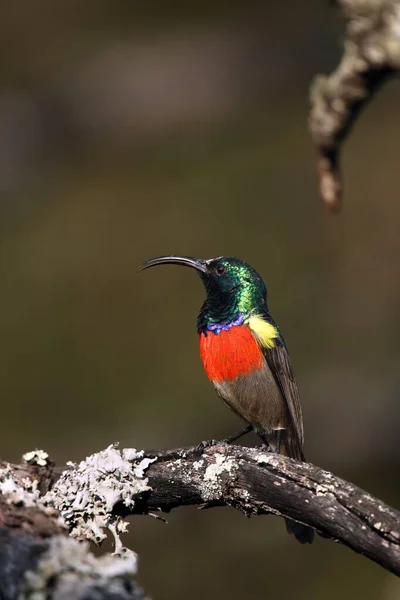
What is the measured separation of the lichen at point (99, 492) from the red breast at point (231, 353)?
1173mm

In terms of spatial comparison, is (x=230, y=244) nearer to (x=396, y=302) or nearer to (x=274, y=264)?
(x=274, y=264)

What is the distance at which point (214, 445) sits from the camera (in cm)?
409

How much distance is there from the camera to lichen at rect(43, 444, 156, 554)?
384cm

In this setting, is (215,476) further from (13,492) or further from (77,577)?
(77,577)

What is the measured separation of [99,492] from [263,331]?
164 centimetres

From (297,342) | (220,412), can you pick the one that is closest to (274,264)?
(297,342)

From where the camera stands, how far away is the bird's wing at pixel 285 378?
5.20 metres

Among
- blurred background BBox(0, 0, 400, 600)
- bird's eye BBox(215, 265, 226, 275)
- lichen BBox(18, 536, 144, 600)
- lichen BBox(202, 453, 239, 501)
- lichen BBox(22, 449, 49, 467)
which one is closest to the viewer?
lichen BBox(18, 536, 144, 600)

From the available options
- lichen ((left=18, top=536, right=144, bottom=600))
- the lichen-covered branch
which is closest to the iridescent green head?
the lichen-covered branch

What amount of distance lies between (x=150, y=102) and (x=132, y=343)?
584 centimetres

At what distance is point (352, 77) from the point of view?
3.27m

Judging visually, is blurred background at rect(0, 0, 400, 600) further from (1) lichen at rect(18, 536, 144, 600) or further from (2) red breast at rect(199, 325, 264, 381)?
(1) lichen at rect(18, 536, 144, 600)

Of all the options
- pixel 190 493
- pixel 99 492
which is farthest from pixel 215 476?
pixel 99 492

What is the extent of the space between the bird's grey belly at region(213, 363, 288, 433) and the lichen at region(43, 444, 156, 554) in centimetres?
120
